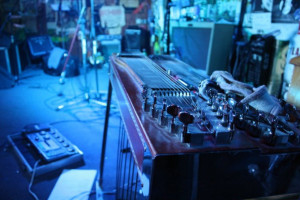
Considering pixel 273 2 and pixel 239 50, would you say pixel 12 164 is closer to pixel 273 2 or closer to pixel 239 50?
pixel 239 50

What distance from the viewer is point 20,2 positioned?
537 cm

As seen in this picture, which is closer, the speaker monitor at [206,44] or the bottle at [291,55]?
the bottle at [291,55]

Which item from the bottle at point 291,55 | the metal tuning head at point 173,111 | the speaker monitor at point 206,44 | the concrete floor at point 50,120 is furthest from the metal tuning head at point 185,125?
the speaker monitor at point 206,44

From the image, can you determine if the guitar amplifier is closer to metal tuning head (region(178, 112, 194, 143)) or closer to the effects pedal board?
the effects pedal board

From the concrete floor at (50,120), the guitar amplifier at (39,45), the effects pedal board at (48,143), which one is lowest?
the concrete floor at (50,120)

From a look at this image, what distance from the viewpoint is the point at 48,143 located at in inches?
79.4

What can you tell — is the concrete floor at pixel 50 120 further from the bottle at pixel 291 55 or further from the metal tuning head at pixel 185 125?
the bottle at pixel 291 55

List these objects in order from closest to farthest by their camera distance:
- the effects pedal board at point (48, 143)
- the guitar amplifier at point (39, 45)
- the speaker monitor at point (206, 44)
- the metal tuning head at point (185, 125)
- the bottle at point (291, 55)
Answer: the metal tuning head at point (185, 125) → the bottle at point (291, 55) → the effects pedal board at point (48, 143) → the speaker monitor at point (206, 44) → the guitar amplifier at point (39, 45)

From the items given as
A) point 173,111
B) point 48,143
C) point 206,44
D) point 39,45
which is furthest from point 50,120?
point 39,45

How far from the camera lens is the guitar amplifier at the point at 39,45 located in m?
5.27

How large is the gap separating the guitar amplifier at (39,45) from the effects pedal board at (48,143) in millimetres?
3620

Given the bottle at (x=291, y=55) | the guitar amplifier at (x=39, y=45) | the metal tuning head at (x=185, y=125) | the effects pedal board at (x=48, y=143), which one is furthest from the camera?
the guitar amplifier at (x=39, y=45)

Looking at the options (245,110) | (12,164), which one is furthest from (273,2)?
(12,164)

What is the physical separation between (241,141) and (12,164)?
202 centimetres
